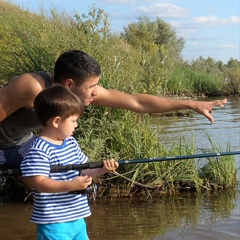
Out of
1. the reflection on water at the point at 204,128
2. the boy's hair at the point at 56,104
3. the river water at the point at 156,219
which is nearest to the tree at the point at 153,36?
the reflection on water at the point at 204,128

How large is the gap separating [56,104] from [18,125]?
3.07 ft

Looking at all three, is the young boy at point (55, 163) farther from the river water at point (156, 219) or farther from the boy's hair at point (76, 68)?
the river water at point (156, 219)

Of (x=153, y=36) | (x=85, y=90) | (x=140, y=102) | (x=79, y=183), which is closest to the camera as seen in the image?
(x=79, y=183)

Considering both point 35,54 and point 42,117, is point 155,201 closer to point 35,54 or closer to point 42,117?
point 35,54

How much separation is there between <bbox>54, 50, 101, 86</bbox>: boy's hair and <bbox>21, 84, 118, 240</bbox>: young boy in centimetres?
54

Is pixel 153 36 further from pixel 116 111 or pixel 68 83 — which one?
pixel 68 83

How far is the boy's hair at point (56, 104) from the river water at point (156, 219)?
2.53 metres

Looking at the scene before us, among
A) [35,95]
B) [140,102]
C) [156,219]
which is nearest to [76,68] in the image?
[35,95]

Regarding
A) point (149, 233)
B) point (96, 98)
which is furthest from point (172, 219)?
point (96, 98)

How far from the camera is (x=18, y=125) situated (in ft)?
12.7

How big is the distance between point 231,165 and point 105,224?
2104mm

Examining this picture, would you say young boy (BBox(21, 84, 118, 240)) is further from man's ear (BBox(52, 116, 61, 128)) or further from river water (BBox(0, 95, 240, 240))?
river water (BBox(0, 95, 240, 240))

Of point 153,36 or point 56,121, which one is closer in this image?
point 56,121

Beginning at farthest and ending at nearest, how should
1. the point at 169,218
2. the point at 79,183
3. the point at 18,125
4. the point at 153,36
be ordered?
the point at 153,36 < the point at 169,218 < the point at 18,125 < the point at 79,183
